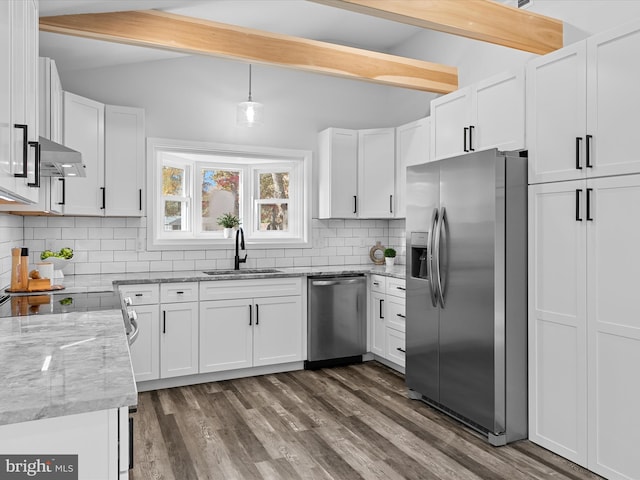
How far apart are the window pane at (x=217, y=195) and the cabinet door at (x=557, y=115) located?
3063 mm

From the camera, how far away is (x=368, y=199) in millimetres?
4980

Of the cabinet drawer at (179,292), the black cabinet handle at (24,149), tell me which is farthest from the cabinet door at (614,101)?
the cabinet drawer at (179,292)

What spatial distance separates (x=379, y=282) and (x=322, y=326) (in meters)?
0.68

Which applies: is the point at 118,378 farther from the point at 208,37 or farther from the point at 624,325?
the point at 208,37

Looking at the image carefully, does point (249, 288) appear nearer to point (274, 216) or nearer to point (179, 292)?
point (179, 292)

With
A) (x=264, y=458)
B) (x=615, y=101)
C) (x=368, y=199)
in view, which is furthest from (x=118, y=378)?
(x=368, y=199)

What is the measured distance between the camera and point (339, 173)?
4930 millimetres

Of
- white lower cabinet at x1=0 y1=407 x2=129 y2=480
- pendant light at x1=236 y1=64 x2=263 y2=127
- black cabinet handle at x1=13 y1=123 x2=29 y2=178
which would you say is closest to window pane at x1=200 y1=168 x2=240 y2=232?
pendant light at x1=236 y1=64 x2=263 y2=127

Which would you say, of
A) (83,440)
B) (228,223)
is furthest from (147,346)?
(83,440)

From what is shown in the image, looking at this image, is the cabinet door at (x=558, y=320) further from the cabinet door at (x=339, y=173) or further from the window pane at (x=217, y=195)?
the window pane at (x=217, y=195)

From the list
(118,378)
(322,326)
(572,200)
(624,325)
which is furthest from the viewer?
(322,326)

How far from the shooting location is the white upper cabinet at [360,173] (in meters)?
4.92

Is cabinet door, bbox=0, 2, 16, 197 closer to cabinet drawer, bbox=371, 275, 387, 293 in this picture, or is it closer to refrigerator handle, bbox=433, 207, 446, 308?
refrigerator handle, bbox=433, 207, 446, 308

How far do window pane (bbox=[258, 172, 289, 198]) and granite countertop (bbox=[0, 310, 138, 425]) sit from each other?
325 centimetres
